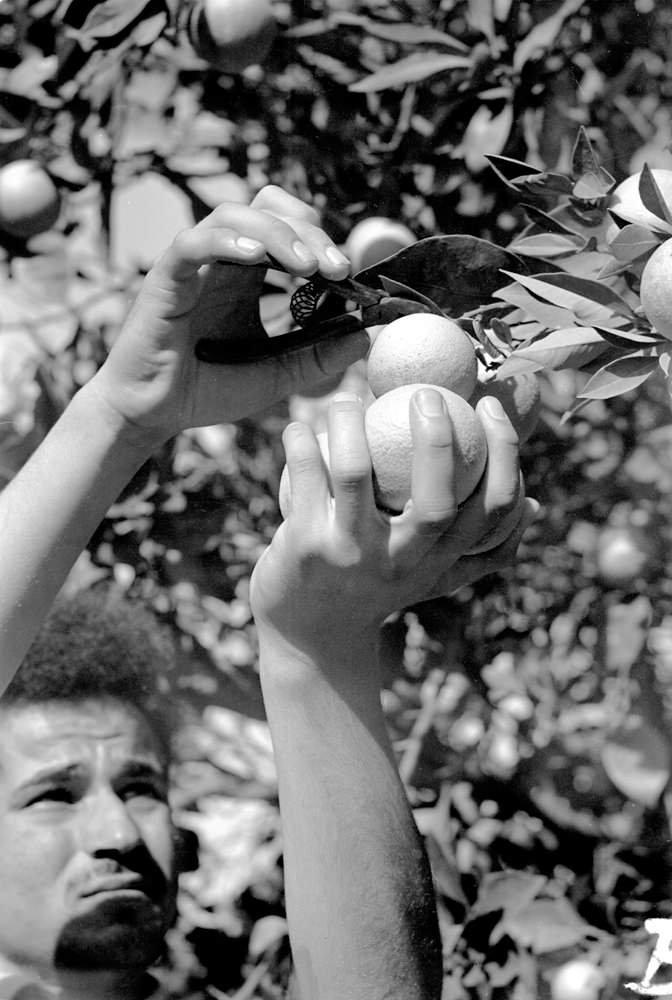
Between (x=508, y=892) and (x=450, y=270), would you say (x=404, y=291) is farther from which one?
(x=508, y=892)

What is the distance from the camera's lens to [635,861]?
0.91m

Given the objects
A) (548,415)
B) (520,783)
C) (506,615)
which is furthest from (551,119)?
(520,783)

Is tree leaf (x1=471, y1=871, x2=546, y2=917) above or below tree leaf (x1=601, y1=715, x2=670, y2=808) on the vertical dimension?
below

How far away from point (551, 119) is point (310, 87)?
21 centimetres

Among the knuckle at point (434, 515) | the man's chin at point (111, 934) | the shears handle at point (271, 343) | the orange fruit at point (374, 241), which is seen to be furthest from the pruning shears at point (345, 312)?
the man's chin at point (111, 934)

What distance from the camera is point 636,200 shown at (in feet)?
1.68

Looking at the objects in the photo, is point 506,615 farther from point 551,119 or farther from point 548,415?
point 551,119

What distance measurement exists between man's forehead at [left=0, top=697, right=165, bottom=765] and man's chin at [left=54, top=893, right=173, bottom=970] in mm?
107

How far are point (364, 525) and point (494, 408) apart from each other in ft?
0.24

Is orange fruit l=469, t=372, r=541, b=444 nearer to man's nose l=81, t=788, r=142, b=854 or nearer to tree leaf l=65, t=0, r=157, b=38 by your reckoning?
man's nose l=81, t=788, r=142, b=854

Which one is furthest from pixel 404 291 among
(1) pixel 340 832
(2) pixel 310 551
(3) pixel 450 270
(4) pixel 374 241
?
(4) pixel 374 241

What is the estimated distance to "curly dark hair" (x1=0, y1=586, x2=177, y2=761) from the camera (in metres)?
0.88

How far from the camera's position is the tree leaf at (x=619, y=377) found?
0.45 metres

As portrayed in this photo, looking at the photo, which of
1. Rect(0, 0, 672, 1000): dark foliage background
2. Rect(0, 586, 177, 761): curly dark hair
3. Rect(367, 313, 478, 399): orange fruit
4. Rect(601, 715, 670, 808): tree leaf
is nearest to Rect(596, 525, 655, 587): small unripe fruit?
Rect(0, 0, 672, 1000): dark foliage background
